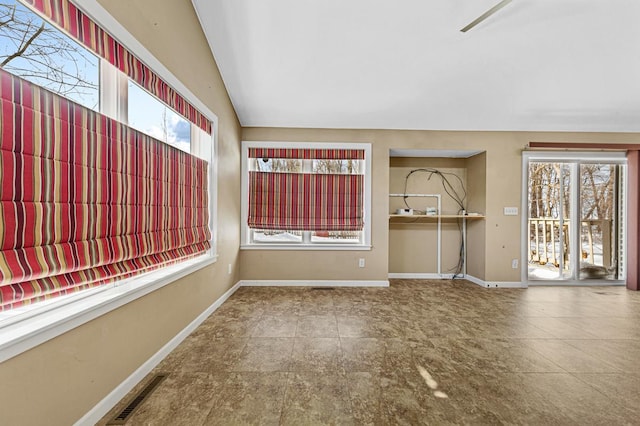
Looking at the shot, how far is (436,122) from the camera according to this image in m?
4.47

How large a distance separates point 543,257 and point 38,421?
6.29 m

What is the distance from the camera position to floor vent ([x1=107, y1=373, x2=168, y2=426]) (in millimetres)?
1600

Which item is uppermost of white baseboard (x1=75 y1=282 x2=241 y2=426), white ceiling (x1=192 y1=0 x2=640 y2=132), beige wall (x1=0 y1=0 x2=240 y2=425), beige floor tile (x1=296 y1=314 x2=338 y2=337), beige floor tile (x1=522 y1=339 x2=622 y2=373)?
white ceiling (x1=192 y1=0 x2=640 y2=132)

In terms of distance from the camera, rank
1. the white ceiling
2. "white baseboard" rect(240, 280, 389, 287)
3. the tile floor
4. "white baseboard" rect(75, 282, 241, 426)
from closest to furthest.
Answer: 1. "white baseboard" rect(75, 282, 241, 426)
2. the tile floor
3. the white ceiling
4. "white baseboard" rect(240, 280, 389, 287)

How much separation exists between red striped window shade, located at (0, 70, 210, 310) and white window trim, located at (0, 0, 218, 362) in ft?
0.23

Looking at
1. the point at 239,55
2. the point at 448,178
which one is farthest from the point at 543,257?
the point at 239,55

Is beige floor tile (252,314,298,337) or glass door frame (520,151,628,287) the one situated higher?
glass door frame (520,151,628,287)

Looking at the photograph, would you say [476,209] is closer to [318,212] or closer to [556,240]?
[556,240]

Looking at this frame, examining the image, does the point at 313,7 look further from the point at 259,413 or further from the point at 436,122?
the point at 259,413

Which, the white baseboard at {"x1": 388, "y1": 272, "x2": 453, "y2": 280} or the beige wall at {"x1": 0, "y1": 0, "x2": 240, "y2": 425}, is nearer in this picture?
the beige wall at {"x1": 0, "y1": 0, "x2": 240, "y2": 425}

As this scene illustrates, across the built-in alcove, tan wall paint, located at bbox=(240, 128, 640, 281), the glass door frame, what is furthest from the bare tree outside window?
the glass door frame

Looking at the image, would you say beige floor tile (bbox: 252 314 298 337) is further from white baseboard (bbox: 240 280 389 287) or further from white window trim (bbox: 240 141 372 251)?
white window trim (bbox: 240 141 372 251)

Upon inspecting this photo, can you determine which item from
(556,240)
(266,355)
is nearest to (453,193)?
(556,240)

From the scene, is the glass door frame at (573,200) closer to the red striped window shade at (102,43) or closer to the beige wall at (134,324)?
the beige wall at (134,324)
